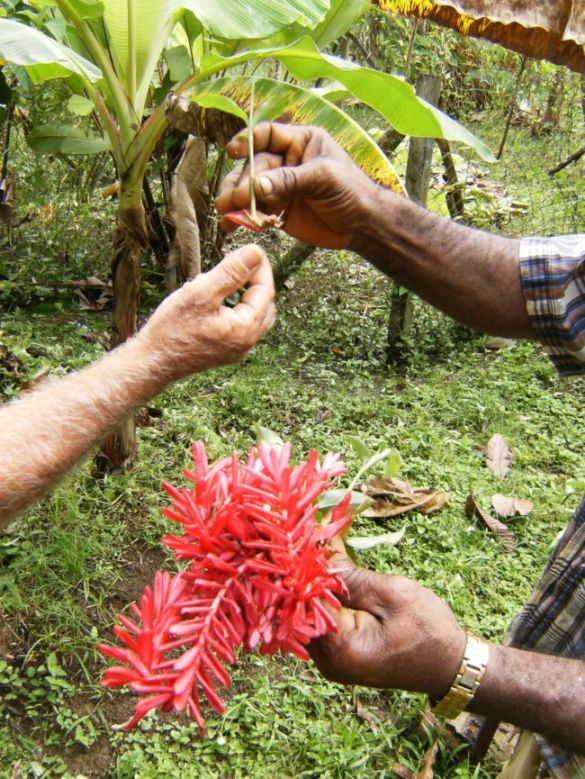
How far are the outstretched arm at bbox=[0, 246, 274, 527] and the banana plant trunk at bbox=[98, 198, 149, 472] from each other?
3.89 ft

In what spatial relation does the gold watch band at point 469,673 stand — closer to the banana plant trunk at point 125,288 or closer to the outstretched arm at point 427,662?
the outstretched arm at point 427,662

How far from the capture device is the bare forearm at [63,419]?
1191mm

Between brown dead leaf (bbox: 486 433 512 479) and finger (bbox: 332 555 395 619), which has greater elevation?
finger (bbox: 332 555 395 619)

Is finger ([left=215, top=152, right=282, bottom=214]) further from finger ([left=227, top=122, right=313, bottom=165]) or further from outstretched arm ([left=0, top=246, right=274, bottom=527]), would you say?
outstretched arm ([left=0, top=246, right=274, bottom=527])

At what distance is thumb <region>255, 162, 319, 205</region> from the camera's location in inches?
56.8

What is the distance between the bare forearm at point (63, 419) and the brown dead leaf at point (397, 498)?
174cm

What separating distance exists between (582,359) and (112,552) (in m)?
1.74

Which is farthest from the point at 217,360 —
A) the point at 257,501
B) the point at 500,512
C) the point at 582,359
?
the point at 500,512

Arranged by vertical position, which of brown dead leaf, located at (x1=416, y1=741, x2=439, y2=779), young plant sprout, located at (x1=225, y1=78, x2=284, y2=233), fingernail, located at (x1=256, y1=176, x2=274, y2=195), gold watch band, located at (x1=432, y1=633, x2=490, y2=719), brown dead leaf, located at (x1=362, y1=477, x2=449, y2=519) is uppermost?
fingernail, located at (x1=256, y1=176, x2=274, y2=195)

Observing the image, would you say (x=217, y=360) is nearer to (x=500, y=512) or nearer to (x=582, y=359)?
(x=582, y=359)

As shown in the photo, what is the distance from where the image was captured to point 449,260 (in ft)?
5.66

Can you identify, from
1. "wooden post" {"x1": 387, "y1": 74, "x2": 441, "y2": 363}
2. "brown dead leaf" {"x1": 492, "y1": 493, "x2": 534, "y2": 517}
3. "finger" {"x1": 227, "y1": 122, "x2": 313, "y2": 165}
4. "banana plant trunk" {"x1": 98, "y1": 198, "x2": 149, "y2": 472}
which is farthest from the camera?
"wooden post" {"x1": 387, "y1": 74, "x2": 441, "y2": 363}

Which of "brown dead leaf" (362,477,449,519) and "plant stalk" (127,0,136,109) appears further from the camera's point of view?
"brown dead leaf" (362,477,449,519)

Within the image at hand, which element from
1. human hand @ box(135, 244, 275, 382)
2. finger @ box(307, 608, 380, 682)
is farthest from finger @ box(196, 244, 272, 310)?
finger @ box(307, 608, 380, 682)
